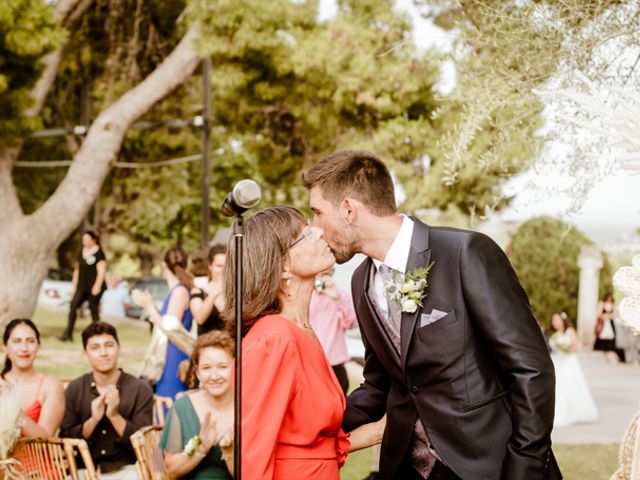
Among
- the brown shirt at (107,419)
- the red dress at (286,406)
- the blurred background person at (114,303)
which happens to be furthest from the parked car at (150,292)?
the red dress at (286,406)

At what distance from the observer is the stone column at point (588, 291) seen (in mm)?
22719

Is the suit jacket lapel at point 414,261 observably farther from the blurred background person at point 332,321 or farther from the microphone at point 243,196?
the blurred background person at point 332,321

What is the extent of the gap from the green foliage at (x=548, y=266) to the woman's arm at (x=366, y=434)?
2122 centimetres

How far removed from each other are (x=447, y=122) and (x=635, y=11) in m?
10.9

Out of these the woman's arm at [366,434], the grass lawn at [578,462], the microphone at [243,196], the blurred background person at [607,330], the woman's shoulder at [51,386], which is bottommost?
the blurred background person at [607,330]

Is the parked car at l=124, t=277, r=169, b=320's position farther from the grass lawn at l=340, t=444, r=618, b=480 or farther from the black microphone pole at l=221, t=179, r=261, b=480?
the black microphone pole at l=221, t=179, r=261, b=480

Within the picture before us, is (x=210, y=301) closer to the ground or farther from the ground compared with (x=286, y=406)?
closer to the ground

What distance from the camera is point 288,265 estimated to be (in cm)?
319

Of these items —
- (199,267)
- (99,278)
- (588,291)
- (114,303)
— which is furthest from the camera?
(114,303)

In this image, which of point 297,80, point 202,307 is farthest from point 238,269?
point 297,80

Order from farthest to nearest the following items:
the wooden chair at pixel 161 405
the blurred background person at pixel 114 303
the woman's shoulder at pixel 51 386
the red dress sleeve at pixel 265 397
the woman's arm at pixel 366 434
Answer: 1. the blurred background person at pixel 114 303
2. the wooden chair at pixel 161 405
3. the woman's shoulder at pixel 51 386
4. the woman's arm at pixel 366 434
5. the red dress sleeve at pixel 265 397

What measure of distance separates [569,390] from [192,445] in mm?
7760

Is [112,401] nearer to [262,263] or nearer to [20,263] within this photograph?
[262,263]

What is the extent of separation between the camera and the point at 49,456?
4680mm
